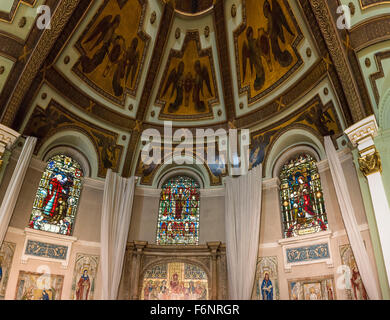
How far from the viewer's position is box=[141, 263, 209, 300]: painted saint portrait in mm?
11781

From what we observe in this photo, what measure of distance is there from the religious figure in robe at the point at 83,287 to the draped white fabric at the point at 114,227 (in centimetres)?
64

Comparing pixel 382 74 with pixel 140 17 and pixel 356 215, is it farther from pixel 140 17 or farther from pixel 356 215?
pixel 140 17

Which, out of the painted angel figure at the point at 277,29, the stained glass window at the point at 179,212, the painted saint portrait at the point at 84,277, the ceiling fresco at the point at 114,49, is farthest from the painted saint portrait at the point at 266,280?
the ceiling fresco at the point at 114,49

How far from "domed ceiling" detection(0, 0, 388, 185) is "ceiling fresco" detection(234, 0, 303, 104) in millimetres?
42

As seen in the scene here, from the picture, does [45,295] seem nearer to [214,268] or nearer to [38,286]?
[38,286]

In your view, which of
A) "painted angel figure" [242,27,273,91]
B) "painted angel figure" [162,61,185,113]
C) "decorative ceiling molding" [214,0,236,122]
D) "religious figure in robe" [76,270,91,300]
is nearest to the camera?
"religious figure in robe" [76,270,91,300]

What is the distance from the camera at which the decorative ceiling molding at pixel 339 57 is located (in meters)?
9.62

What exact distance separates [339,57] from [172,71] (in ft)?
24.4

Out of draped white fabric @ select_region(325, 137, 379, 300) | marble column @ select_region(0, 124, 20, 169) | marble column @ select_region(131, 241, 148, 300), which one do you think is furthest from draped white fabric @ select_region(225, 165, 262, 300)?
marble column @ select_region(0, 124, 20, 169)

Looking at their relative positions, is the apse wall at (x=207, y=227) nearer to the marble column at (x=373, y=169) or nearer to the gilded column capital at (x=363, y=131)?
the marble column at (x=373, y=169)

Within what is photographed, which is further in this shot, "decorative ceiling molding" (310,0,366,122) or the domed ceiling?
the domed ceiling

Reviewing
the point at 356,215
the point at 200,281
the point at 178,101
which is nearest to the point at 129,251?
the point at 200,281

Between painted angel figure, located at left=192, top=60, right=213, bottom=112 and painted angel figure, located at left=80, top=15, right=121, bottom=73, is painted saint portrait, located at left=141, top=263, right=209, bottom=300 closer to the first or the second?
painted angel figure, located at left=192, top=60, right=213, bottom=112

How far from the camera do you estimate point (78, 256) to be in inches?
451
